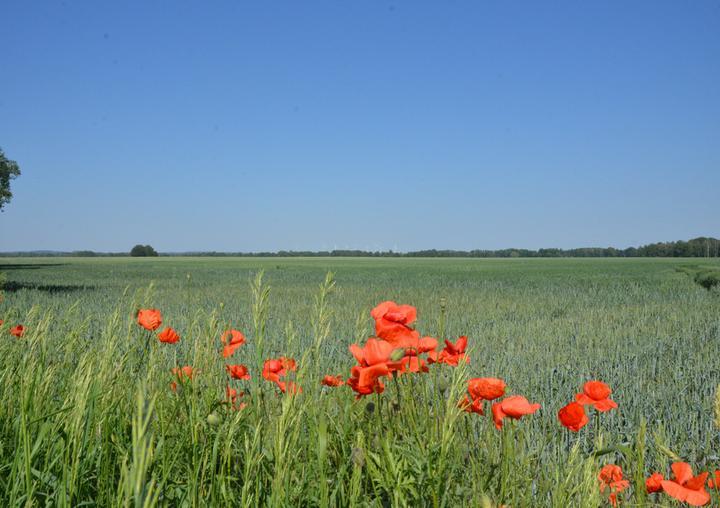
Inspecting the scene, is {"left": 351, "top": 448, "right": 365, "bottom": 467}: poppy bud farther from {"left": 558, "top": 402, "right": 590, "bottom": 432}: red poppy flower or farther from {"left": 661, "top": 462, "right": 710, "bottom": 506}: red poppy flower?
{"left": 661, "top": 462, "right": 710, "bottom": 506}: red poppy flower

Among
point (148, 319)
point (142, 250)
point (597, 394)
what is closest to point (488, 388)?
point (597, 394)

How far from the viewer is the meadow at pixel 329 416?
1.32 metres

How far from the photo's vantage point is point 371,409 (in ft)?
5.96

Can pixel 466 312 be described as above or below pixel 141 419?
below

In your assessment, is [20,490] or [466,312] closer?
[20,490]

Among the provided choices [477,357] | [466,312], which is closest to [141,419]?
[477,357]

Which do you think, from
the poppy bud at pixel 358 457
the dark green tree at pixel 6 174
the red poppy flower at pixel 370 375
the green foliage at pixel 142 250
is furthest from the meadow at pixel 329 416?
the green foliage at pixel 142 250

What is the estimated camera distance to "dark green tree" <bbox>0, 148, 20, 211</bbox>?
23.3 meters

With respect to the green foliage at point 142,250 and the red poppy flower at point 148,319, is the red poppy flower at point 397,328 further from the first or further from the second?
the green foliage at point 142,250

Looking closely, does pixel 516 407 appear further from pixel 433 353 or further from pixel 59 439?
pixel 59 439

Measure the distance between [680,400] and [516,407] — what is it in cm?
398

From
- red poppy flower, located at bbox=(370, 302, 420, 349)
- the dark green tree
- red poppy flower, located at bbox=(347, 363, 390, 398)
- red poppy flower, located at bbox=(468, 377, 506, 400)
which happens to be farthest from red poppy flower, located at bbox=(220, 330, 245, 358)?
the dark green tree

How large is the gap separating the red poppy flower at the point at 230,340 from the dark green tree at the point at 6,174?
84.0 ft

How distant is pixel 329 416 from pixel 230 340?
490 millimetres
